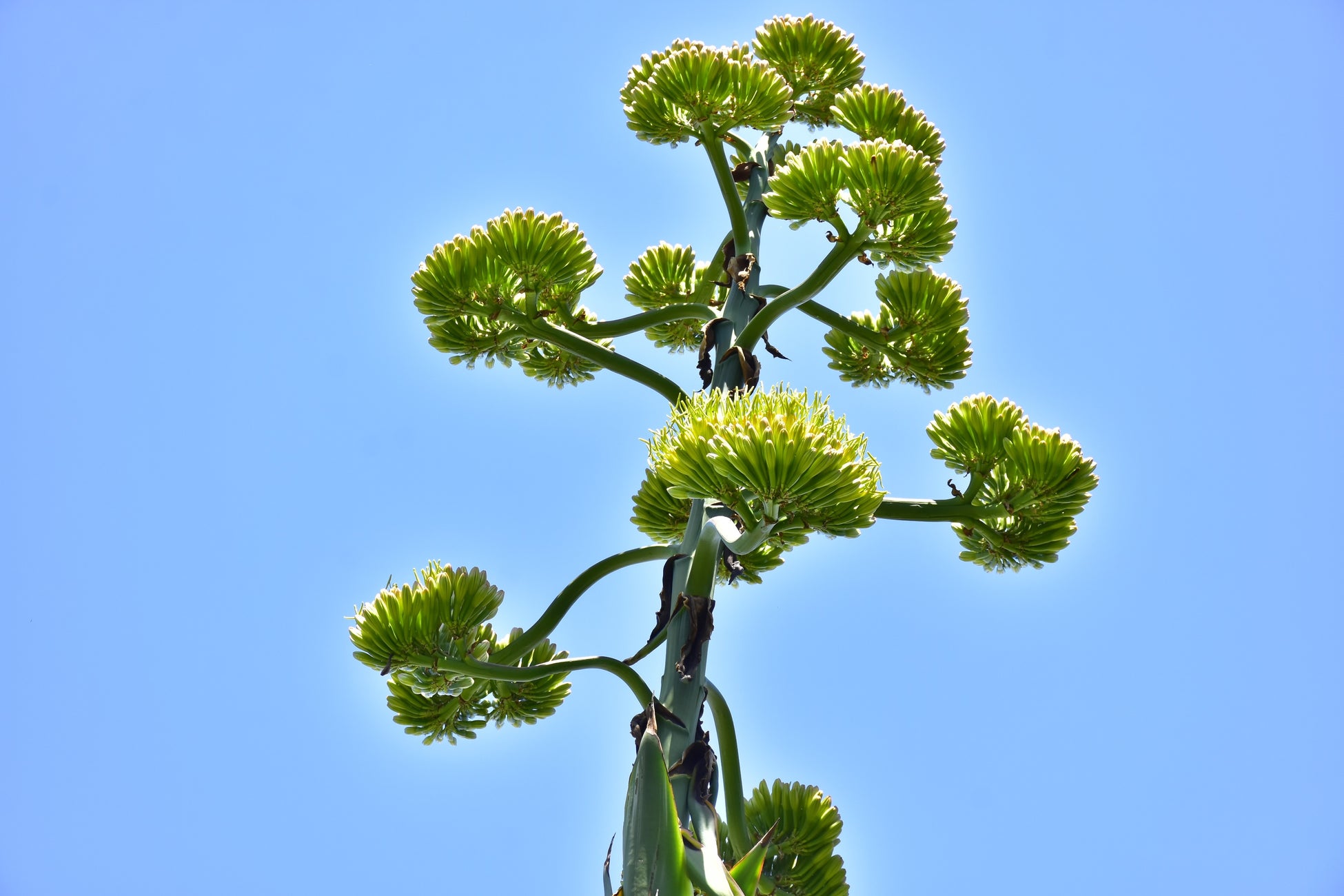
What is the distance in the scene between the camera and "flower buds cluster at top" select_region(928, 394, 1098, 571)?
281cm

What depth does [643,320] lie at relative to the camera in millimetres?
3121

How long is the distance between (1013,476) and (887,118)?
1.21m

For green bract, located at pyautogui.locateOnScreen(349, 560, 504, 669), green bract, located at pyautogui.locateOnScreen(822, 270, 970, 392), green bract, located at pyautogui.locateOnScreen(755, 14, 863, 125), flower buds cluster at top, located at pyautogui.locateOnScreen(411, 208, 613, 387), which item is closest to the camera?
green bract, located at pyautogui.locateOnScreen(349, 560, 504, 669)

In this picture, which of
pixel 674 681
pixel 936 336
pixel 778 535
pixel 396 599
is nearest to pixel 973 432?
pixel 936 336

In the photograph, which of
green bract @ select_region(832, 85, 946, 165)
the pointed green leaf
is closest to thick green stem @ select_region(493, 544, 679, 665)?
the pointed green leaf

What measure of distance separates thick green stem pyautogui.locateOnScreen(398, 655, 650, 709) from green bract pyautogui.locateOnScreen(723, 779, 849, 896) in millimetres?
670

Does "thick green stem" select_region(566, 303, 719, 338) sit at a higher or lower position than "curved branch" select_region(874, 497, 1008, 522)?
higher

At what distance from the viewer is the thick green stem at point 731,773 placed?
8.23 ft

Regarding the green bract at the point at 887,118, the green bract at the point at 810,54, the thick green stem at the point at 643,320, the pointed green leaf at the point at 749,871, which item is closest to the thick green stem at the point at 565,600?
the thick green stem at the point at 643,320

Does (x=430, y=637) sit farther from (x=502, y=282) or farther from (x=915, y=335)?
(x=915, y=335)

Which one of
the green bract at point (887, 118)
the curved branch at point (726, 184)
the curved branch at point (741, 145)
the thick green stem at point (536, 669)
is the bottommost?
the thick green stem at point (536, 669)

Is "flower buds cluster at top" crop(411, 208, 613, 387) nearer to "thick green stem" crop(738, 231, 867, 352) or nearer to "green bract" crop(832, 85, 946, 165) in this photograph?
"thick green stem" crop(738, 231, 867, 352)

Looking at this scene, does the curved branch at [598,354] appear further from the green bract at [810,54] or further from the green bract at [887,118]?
the green bract at [810,54]

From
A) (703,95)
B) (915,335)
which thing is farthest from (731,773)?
(703,95)
